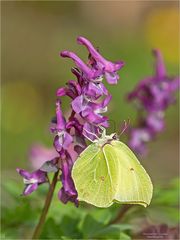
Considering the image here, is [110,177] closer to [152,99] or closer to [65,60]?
[152,99]

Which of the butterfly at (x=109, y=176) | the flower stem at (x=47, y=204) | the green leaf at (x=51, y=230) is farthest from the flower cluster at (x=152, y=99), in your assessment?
the flower stem at (x=47, y=204)

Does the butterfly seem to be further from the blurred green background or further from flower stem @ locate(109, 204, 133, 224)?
the blurred green background

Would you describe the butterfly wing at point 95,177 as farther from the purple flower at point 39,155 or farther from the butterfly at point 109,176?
the purple flower at point 39,155

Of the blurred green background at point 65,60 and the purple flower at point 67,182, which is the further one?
the blurred green background at point 65,60

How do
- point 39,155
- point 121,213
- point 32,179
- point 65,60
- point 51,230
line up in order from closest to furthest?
point 32,179 < point 51,230 < point 121,213 < point 39,155 < point 65,60

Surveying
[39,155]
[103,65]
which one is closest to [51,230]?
[103,65]

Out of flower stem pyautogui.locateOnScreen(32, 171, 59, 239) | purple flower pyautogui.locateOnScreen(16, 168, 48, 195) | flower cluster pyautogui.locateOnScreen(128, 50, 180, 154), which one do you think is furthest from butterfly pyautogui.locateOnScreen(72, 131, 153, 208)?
flower cluster pyautogui.locateOnScreen(128, 50, 180, 154)

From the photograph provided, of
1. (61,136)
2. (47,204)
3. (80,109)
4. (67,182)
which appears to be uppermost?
(80,109)

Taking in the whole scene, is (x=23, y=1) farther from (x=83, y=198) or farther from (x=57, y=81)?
(x=83, y=198)
